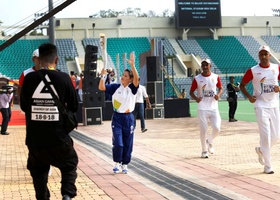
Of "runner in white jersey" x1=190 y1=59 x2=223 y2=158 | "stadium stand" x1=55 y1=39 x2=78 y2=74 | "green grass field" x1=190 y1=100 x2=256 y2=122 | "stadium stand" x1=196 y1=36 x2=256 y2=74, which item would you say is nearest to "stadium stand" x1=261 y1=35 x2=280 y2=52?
"stadium stand" x1=196 y1=36 x2=256 y2=74

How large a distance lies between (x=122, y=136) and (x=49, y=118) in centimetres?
393

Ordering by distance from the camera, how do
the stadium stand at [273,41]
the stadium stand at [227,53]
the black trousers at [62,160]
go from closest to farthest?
the black trousers at [62,160]
the stadium stand at [227,53]
the stadium stand at [273,41]

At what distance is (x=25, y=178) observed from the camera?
9.07 metres

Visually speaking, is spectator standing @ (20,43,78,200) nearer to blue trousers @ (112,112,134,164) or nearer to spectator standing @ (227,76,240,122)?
blue trousers @ (112,112,134,164)

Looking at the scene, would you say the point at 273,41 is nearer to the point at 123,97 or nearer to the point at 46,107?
the point at 123,97

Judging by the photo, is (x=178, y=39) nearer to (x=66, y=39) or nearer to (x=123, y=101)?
(x=66, y=39)

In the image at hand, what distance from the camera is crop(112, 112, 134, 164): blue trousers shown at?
9.38 meters

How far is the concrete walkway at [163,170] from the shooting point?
7465 mm

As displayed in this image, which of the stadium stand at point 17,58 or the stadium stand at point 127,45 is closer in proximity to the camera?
the stadium stand at point 17,58

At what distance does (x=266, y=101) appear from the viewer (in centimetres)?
902

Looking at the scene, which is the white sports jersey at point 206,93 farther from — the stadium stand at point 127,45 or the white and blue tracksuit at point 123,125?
the stadium stand at point 127,45

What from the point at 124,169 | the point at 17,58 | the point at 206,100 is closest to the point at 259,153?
the point at 124,169

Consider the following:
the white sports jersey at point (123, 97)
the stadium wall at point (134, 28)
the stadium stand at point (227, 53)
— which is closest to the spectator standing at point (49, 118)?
the white sports jersey at point (123, 97)

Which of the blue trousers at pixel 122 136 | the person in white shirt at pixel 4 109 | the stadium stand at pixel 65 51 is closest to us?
the blue trousers at pixel 122 136
